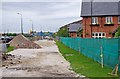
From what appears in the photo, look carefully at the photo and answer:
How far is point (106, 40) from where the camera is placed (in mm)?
16703

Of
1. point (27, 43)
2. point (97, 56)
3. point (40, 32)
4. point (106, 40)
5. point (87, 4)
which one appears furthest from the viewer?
point (40, 32)

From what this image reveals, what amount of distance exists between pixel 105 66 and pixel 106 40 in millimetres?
1536

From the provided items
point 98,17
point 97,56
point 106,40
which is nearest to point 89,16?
point 98,17

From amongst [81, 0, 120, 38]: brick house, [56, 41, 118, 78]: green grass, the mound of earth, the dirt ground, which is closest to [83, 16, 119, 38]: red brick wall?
[81, 0, 120, 38]: brick house

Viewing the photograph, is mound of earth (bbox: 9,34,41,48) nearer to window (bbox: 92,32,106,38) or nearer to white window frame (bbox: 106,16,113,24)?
window (bbox: 92,32,106,38)

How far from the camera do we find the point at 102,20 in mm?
46844

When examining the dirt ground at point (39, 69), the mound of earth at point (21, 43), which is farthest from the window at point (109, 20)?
the dirt ground at point (39, 69)

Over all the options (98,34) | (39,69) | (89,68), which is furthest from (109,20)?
(39,69)

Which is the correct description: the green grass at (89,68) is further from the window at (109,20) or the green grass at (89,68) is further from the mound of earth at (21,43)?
→ the mound of earth at (21,43)

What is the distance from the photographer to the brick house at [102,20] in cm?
4625

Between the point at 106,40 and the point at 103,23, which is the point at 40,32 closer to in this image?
the point at 103,23

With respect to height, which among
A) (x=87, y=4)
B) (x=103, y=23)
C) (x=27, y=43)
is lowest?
(x=27, y=43)

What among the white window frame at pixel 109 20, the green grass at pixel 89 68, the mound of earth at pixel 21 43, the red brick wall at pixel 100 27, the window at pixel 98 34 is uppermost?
the white window frame at pixel 109 20

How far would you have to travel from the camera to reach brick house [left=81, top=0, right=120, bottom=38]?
46.2m
